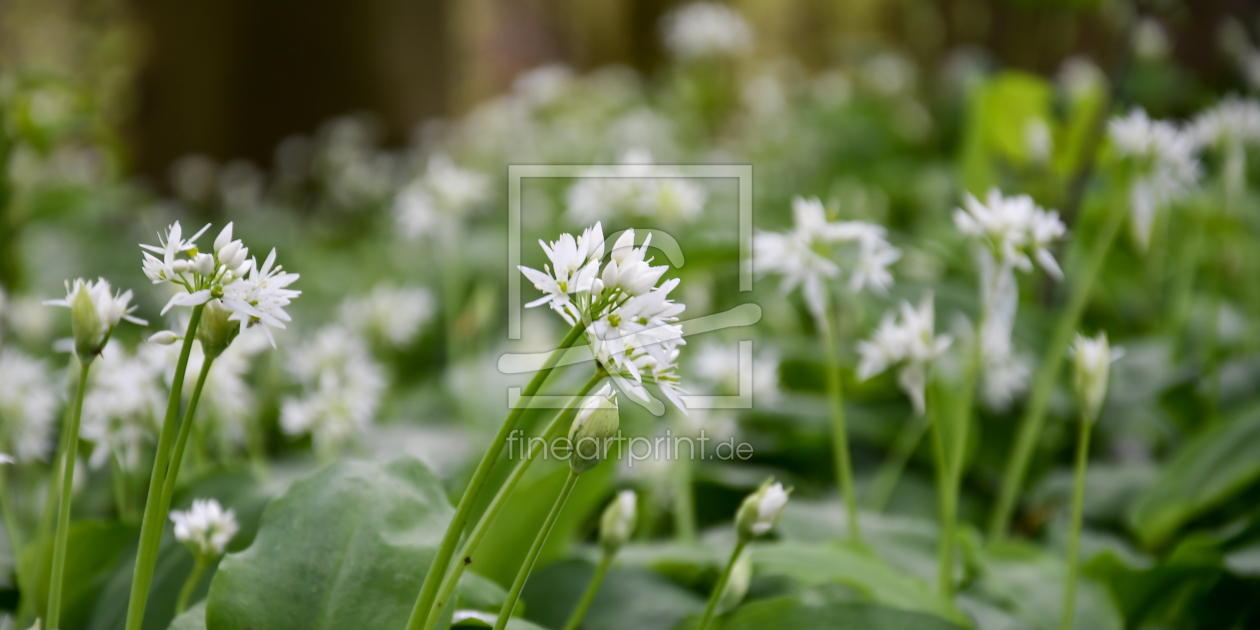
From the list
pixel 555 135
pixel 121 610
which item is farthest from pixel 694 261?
pixel 555 135

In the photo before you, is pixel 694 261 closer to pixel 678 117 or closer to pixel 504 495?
pixel 504 495

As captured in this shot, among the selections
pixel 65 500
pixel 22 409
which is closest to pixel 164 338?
pixel 65 500

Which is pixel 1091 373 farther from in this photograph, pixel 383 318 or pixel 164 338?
pixel 383 318

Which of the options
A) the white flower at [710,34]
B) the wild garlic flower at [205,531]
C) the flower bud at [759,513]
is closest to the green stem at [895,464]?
the flower bud at [759,513]

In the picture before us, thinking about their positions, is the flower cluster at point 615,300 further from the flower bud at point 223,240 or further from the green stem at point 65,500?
the green stem at point 65,500

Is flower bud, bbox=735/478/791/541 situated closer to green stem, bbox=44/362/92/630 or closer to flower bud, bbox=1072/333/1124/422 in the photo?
flower bud, bbox=1072/333/1124/422
